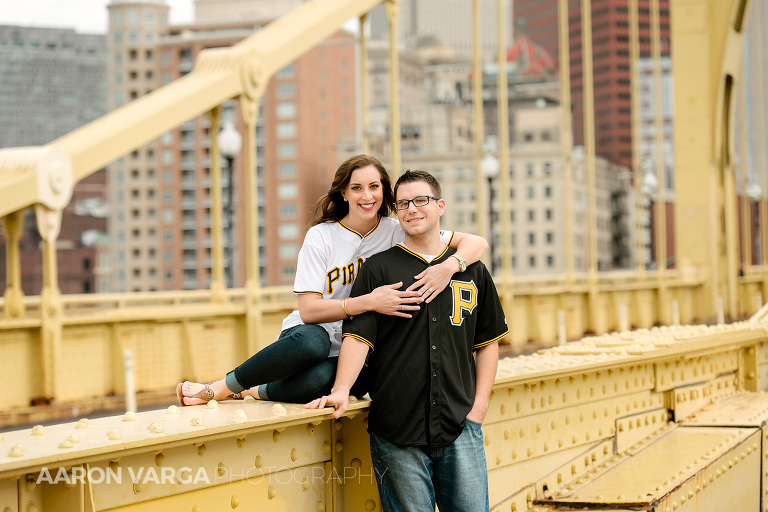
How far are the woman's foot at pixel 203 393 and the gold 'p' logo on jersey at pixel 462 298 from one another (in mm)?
824

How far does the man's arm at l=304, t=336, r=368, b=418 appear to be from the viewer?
11.8 ft

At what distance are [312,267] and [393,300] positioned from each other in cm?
39

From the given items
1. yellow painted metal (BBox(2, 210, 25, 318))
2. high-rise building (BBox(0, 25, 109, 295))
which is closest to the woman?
yellow painted metal (BBox(2, 210, 25, 318))

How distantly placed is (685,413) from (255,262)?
10368 mm

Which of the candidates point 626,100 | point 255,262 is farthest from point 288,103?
point 255,262

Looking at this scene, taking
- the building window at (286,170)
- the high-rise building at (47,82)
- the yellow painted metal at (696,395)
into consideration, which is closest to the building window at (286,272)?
the building window at (286,170)

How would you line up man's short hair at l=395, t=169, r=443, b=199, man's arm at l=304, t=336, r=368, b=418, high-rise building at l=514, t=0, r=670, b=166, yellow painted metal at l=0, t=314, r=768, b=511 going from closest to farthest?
yellow painted metal at l=0, t=314, r=768, b=511 → man's arm at l=304, t=336, r=368, b=418 → man's short hair at l=395, t=169, r=443, b=199 → high-rise building at l=514, t=0, r=670, b=166

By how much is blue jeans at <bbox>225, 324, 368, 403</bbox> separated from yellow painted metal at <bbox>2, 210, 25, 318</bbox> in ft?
29.6

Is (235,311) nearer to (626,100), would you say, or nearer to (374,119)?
(374,119)

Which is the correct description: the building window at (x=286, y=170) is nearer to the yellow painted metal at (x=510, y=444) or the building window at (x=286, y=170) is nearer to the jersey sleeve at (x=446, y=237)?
the yellow painted metal at (x=510, y=444)

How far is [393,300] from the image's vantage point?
364 cm

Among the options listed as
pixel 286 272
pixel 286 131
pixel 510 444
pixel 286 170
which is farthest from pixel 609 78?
pixel 510 444

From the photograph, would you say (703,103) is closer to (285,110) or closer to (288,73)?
(285,110)

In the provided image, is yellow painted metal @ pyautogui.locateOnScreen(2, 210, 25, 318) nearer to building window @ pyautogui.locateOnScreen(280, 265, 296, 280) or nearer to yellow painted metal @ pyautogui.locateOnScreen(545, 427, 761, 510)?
yellow painted metal @ pyautogui.locateOnScreen(545, 427, 761, 510)
